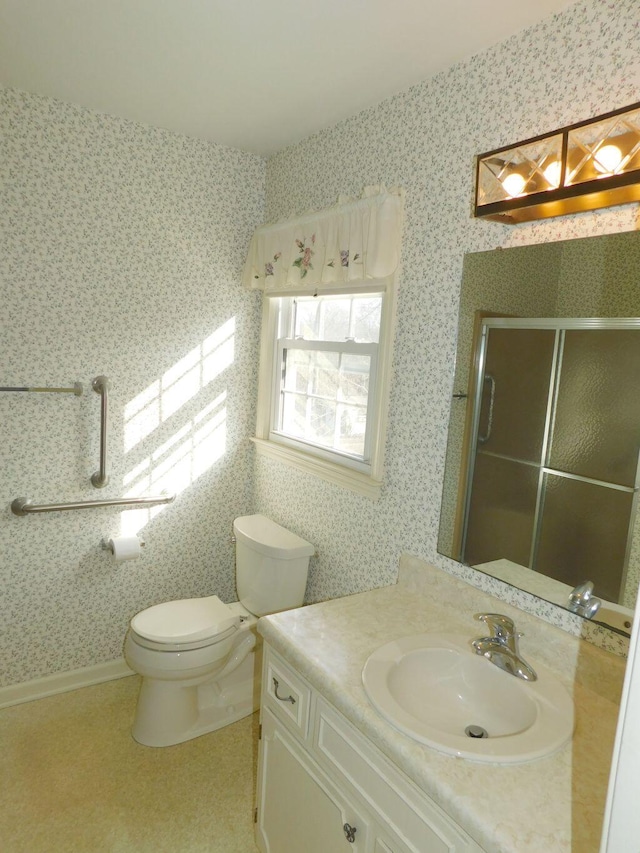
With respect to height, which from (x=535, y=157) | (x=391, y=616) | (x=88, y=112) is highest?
(x=88, y=112)

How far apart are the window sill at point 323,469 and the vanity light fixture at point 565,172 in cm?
99

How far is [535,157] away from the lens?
1.34 meters

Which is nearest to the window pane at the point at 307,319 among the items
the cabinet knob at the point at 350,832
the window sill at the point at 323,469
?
the window sill at the point at 323,469

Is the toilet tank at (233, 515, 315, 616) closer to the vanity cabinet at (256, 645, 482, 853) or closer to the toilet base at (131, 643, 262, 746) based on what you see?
the toilet base at (131, 643, 262, 746)

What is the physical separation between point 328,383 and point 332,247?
0.58 meters

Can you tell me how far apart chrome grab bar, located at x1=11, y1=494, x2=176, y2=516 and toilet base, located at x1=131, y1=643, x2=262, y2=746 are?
73 cm

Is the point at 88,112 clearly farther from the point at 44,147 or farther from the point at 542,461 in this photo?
the point at 542,461

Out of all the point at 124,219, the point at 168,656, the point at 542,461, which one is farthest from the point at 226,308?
the point at 542,461

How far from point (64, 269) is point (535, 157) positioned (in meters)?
1.81

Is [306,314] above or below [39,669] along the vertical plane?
above

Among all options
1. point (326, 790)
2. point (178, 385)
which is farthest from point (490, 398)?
point (178, 385)

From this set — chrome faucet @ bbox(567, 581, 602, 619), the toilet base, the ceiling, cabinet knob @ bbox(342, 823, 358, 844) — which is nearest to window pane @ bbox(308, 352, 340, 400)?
the ceiling

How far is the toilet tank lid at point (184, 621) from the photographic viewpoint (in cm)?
215

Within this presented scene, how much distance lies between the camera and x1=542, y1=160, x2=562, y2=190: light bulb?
1291 mm
